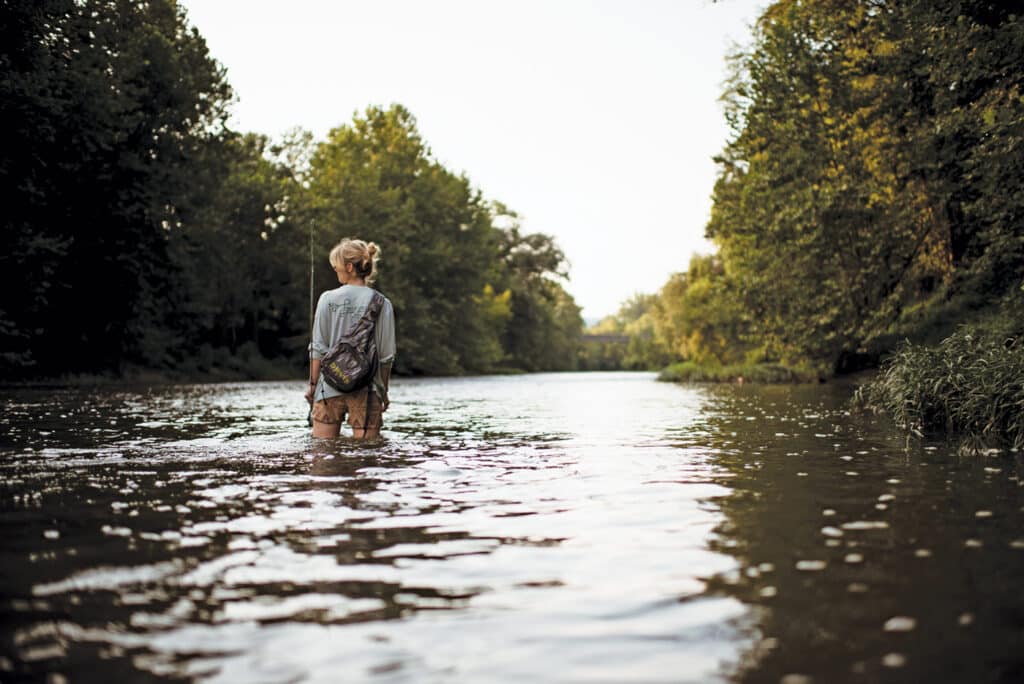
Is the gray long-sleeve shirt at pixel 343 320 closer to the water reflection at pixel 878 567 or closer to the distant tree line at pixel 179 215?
the water reflection at pixel 878 567

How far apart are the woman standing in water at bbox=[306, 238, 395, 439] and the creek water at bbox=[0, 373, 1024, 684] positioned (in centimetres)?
49

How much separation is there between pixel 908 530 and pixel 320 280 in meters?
56.9

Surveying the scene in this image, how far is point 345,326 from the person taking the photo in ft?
31.4

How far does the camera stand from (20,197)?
80.2 ft

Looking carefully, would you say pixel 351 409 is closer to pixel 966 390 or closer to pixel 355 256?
pixel 355 256

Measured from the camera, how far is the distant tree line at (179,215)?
24281 millimetres

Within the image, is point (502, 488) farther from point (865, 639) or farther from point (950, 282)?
point (950, 282)

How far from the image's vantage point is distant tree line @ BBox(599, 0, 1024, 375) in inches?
703

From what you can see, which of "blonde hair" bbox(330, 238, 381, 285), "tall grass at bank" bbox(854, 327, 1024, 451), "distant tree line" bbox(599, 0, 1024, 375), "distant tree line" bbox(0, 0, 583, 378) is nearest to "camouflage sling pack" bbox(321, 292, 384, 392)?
"blonde hair" bbox(330, 238, 381, 285)

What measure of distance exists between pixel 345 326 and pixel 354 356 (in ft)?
1.09

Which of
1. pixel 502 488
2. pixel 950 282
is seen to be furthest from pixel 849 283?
pixel 502 488

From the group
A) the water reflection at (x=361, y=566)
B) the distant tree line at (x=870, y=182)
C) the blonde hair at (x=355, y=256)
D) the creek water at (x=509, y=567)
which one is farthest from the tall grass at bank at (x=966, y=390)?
the blonde hair at (x=355, y=256)

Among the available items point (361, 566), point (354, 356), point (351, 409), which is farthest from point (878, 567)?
point (351, 409)

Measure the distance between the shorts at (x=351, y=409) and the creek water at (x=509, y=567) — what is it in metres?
0.43
